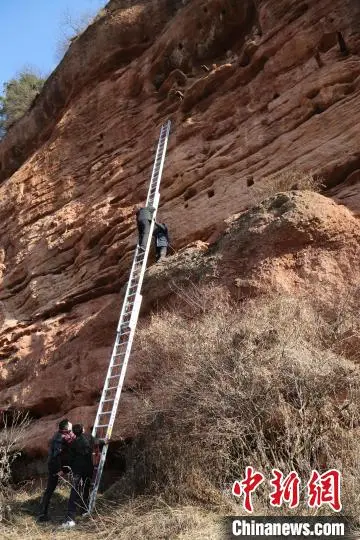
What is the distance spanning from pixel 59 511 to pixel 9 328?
5.67m

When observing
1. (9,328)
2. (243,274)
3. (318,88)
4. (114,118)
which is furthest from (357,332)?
(114,118)

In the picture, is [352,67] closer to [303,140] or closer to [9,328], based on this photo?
[303,140]

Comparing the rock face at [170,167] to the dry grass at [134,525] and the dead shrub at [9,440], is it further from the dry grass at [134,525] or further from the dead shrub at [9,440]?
the dry grass at [134,525]

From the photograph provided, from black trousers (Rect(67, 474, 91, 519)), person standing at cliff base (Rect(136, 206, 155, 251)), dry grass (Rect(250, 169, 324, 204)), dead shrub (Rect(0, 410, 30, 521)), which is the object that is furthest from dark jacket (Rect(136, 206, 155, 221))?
black trousers (Rect(67, 474, 91, 519))

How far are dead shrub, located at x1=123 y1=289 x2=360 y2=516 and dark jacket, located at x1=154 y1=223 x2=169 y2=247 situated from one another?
3477 millimetres

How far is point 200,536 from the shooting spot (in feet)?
17.1

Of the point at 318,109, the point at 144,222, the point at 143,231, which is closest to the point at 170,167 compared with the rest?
the point at 144,222

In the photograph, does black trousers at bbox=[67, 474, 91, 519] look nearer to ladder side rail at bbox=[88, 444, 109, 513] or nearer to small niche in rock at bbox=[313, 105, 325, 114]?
ladder side rail at bbox=[88, 444, 109, 513]

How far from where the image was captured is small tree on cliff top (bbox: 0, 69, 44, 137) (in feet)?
70.5

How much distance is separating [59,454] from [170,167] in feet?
21.4

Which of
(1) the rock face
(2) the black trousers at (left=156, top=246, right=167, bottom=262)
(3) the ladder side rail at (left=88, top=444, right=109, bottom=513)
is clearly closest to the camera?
(3) the ladder side rail at (left=88, top=444, right=109, bottom=513)

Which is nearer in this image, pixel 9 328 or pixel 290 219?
pixel 290 219

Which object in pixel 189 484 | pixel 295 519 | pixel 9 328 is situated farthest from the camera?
pixel 9 328

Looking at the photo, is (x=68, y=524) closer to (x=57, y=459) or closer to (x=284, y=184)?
(x=57, y=459)
